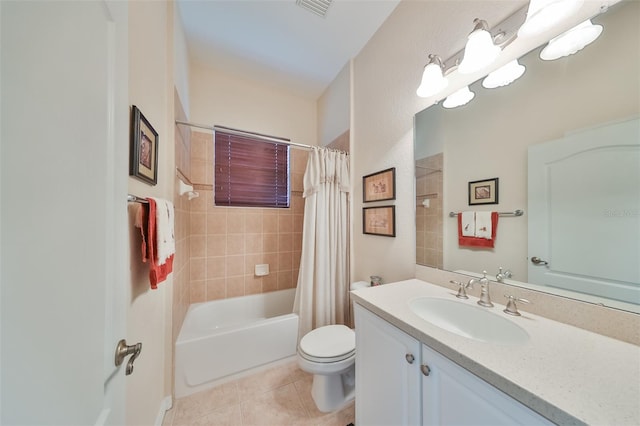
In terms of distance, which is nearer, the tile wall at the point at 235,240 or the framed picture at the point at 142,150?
the framed picture at the point at 142,150

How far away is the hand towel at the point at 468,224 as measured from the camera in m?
1.08

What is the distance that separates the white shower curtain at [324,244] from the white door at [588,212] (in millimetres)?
1313

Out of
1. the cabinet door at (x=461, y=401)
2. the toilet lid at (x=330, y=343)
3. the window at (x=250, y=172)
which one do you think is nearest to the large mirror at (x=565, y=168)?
the cabinet door at (x=461, y=401)

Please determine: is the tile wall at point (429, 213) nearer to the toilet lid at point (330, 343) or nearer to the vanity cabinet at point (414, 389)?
the vanity cabinet at point (414, 389)

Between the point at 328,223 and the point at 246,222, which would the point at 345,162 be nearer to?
the point at 328,223

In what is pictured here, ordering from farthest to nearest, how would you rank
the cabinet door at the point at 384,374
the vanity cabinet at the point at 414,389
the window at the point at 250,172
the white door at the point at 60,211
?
the window at the point at 250,172
the cabinet door at the point at 384,374
the vanity cabinet at the point at 414,389
the white door at the point at 60,211

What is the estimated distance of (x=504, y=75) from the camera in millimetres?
963

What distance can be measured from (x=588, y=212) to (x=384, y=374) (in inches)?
39.1

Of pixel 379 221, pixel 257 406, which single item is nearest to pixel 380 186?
pixel 379 221

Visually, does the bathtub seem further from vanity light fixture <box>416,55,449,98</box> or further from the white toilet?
vanity light fixture <box>416,55,449,98</box>

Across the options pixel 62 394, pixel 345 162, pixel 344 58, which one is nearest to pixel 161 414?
pixel 62 394

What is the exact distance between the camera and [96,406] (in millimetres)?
444

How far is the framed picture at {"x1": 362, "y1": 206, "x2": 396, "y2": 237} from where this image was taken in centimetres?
152

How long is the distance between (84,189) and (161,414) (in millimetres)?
1618
